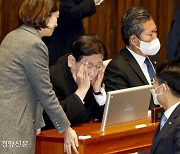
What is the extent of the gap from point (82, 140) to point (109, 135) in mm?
199

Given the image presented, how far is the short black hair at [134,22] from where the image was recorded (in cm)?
449

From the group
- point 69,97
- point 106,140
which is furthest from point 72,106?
point 106,140

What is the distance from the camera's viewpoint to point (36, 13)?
3359 mm

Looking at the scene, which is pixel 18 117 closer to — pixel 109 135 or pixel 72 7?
pixel 109 135

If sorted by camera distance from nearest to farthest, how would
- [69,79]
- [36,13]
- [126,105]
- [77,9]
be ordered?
1. [36,13]
2. [126,105]
3. [69,79]
4. [77,9]

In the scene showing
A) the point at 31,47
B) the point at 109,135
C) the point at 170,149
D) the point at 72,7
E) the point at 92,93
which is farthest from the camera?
the point at 72,7

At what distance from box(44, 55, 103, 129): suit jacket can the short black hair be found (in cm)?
65

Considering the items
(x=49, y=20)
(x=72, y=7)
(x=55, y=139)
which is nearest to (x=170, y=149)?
(x=55, y=139)

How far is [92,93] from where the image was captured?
13.4 feet

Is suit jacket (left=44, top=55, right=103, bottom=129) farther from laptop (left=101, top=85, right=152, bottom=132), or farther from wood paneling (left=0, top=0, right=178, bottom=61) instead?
wood paneling (left=0, top=0, right=178, bottom=61)

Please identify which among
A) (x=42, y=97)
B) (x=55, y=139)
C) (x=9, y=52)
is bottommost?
(x=55, y=139)

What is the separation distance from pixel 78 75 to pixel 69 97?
0.15 meters

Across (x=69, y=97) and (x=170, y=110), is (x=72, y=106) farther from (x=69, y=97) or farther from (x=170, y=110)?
(x=170, y=110)

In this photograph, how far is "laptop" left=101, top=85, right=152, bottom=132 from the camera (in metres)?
3.62
